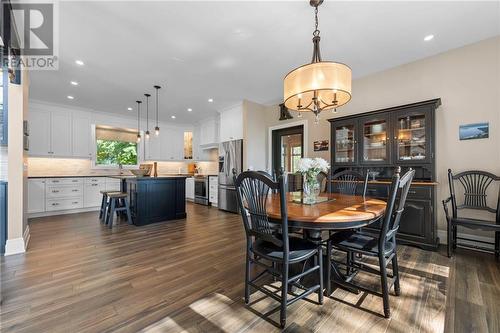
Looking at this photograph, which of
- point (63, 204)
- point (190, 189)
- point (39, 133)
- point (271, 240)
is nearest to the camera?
point (271, 240)

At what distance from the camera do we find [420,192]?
2.86 meters

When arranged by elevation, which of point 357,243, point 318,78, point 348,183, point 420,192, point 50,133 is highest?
point 50,133

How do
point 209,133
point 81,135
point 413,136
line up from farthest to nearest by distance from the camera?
point 209,133 → point 81,135 → point 413,136

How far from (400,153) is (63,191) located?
7007 mm

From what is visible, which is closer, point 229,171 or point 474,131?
point 474,131

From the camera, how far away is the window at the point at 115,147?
6.01 meters

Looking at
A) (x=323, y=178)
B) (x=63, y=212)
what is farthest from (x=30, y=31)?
(x=323, y=178)

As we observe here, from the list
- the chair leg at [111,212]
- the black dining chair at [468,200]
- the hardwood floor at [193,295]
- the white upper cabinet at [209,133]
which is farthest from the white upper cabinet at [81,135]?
the black dining chair at [468,200]

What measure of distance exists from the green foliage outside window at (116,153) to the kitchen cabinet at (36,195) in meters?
1.36

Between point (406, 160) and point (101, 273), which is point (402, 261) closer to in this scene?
point (406, 160)

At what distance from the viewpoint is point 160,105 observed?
536 cm

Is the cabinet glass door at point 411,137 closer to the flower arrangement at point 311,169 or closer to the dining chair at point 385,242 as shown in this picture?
the dining chair at point 385,242

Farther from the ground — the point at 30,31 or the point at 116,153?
the point at 30,31

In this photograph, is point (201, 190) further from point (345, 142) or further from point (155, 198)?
point (345, 142)
